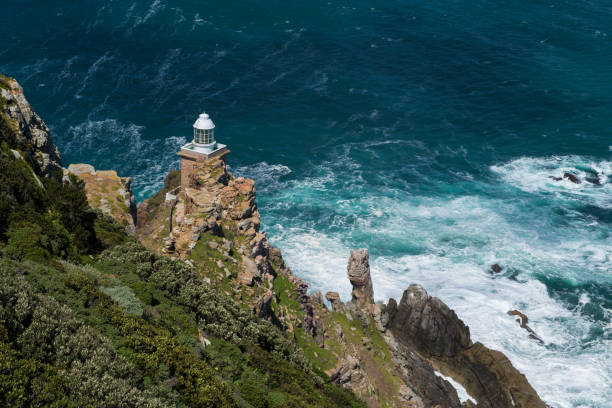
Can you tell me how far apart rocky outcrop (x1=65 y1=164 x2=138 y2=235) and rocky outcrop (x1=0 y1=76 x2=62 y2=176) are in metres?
3.51

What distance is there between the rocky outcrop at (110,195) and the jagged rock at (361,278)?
22474 mm

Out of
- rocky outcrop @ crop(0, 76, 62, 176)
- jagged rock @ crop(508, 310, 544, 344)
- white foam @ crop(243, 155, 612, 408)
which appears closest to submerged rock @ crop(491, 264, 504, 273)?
white foam @ crop(243, 155, 612, 408)

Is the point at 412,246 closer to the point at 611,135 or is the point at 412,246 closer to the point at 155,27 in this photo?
the point at 611,135

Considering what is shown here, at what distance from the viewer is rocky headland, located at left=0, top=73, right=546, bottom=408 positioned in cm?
3384

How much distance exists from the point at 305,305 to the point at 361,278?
43.9 feet

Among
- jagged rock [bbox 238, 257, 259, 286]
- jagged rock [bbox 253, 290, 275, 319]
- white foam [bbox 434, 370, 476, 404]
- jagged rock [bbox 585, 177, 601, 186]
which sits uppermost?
jagged rock [bbox 238, 257, 259, 286]

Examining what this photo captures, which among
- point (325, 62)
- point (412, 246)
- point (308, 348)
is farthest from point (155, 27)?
point (308, 348)

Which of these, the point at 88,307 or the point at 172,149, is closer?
the point at 88,307

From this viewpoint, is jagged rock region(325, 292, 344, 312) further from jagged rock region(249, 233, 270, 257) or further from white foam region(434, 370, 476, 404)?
white foam region(434, 370, 476, 404)

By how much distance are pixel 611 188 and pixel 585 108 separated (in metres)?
26.0

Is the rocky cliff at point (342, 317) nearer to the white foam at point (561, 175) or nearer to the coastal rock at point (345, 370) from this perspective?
the coastal rock at point (345, 370)

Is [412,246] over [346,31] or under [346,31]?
under

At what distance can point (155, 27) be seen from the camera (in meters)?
130

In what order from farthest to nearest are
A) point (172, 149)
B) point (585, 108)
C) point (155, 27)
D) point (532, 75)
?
point (155, 27) < point (532, 75) < point (585, 108) < point (172, 149)
